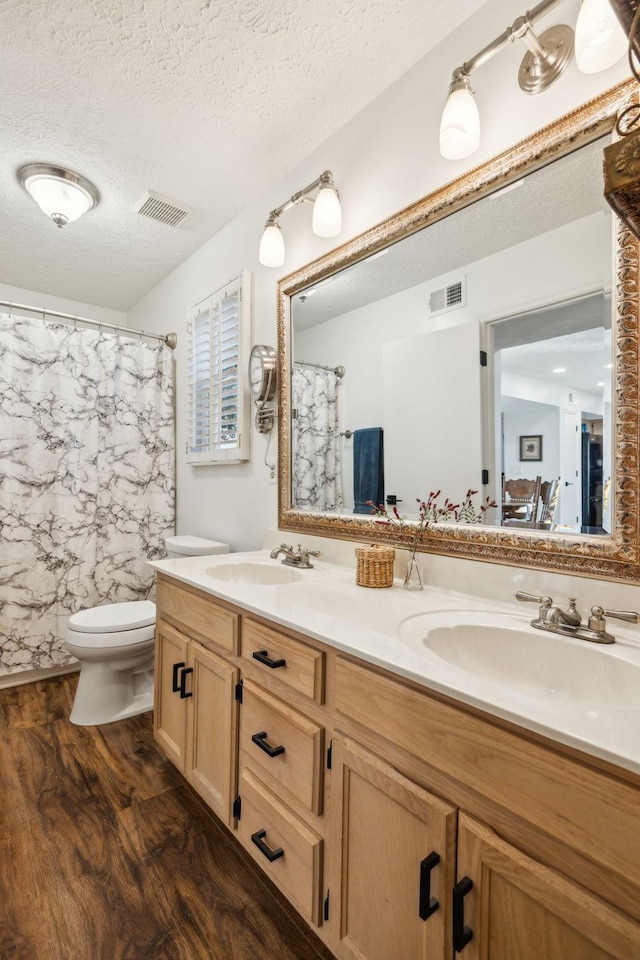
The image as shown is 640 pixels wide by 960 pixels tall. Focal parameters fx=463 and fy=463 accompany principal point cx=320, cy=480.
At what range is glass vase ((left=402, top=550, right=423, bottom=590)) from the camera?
1.38 metres

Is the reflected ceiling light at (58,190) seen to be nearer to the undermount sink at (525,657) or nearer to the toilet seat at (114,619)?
the toilet seat at (114,619)

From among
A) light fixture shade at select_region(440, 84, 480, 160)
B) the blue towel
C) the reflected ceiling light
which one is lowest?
the blue towel

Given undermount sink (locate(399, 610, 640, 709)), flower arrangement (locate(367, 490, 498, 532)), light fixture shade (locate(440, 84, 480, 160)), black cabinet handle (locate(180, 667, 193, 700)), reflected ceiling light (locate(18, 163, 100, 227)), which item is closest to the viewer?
A: undermount sink (locate(399, 610, 640, 709))

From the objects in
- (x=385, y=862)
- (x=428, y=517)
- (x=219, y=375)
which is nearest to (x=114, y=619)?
(x=219, y=375)

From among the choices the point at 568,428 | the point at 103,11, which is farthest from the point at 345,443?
the point at 103,11

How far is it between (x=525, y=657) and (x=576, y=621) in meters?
Answer: 0.13

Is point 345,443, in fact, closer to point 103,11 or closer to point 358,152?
point 358,152

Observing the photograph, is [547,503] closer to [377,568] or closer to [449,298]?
[377,568]

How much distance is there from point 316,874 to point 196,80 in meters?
2.37

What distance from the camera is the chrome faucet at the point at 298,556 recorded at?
1.74m

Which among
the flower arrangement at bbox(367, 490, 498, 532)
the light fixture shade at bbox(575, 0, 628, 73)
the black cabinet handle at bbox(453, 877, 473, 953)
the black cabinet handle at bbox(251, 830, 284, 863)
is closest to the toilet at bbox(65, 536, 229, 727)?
the flower arrangement at bbox(367, 490, 498, 532)

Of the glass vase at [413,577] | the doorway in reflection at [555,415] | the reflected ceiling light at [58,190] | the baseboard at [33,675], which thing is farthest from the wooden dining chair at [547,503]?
the baseboard at [33,675]

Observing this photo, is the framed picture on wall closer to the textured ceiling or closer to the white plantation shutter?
the textured ceiling

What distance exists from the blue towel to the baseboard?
7.26ft
